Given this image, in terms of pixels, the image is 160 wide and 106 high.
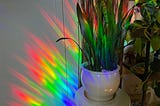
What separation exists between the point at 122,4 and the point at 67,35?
365 millimetres

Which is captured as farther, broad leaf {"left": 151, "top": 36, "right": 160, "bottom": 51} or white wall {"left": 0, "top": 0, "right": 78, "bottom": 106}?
white wall {"left": 0, "top": 0, "right": 78, "bottom": 106}

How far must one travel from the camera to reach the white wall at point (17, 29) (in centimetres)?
105

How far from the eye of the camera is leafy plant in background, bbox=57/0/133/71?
3.20 feet

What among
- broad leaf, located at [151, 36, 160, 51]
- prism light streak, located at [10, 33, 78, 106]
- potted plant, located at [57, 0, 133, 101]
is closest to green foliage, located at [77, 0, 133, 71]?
potted plant, located at [57, 0, 133, 101]

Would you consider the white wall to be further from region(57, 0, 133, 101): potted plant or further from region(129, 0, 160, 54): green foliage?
region(129, 0, 160, 54): green foliage

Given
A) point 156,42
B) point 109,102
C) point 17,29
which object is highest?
point 17,29

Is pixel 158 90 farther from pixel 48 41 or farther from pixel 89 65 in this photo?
pixel 48 41

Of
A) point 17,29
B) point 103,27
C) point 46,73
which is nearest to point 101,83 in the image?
point 103,27

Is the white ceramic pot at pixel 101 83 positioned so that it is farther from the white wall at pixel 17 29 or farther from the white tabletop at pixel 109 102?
the white wall at pixel 17 29

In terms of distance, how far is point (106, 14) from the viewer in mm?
972

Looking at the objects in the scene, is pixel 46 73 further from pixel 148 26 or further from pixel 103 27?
pixel 148 26

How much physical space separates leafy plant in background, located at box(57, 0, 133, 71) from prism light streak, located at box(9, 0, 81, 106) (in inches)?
7.6

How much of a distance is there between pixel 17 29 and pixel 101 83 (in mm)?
489

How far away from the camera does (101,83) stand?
1013mm
